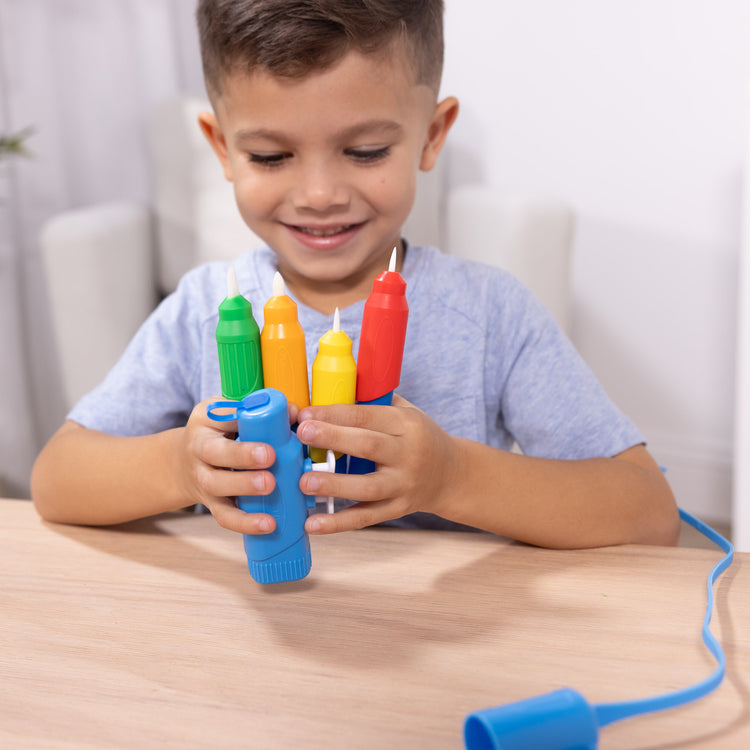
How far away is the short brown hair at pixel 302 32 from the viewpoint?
0.52 m

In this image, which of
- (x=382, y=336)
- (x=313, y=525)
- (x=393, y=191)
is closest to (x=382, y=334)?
(x=382, y=336)

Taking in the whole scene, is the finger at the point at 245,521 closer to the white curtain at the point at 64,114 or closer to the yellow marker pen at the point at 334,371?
the yellow marker pen at the point at 334,371

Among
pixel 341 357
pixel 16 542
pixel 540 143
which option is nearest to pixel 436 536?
pixel 341 357

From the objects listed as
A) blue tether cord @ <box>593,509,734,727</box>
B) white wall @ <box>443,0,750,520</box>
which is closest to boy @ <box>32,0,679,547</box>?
A: blue tether cord @ <box>593,509,734,727</box>

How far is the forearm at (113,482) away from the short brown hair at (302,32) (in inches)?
10.5

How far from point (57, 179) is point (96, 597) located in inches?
46.3

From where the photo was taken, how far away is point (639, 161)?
135 centimetres

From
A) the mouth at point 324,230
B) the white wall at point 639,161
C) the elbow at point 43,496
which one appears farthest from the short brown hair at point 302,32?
the white wall at point 639,161

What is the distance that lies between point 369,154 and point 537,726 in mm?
404

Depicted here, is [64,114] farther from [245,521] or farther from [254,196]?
[245,521]

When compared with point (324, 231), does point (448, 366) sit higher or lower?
lower

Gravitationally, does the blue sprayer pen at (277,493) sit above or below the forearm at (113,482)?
above

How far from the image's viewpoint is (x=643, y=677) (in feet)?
1.18

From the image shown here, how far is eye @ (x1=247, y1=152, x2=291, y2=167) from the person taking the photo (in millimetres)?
556
